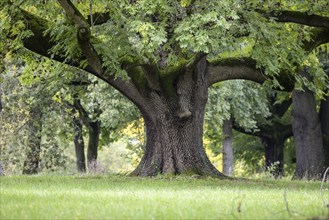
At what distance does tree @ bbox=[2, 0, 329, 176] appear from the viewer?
16219 mm

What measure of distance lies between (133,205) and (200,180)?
7.82 meters

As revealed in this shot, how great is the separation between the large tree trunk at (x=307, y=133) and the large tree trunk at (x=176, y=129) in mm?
7862

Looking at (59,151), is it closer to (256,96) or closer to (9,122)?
(9,122)

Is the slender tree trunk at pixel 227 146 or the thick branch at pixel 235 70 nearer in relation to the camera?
the thick branch at pixel 235 70

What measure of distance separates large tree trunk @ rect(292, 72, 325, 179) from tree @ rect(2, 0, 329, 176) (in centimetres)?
605

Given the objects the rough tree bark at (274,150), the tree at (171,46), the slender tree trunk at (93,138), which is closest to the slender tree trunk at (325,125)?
the rough tree bark at (274,150)

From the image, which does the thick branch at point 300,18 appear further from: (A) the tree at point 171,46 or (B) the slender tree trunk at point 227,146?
(B) the slender tree trunk at point 227,146

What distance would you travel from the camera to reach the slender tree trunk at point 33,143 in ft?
101

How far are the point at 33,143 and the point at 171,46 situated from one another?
13.5 metres

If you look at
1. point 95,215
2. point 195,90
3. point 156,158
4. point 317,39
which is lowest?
point 95,215

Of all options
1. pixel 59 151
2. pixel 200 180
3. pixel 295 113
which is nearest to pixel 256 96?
pixel 295 113

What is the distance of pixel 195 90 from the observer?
19.9 m

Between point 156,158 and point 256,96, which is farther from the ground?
point 256,96

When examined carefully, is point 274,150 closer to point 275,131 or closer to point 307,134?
point 275,131
